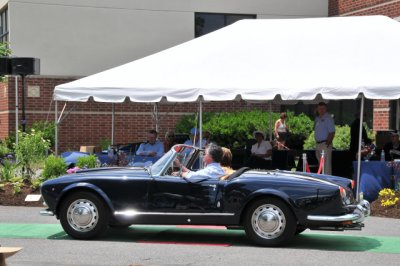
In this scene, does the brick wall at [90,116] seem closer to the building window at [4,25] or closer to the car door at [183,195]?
the building window at [4,25]

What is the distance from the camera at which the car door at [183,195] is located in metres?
8.95

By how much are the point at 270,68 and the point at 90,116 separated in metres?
11.8

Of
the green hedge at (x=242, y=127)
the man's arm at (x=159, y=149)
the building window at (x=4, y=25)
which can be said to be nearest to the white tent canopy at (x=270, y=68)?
the man's arm at (x=159, y=149)

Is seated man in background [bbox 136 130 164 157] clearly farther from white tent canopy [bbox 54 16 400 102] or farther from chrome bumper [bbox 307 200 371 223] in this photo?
chrome bumper [bbox 307 200 371 223]

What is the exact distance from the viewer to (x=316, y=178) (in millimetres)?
9070

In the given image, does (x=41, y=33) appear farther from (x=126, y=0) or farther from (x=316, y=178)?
(x=316, y=178)

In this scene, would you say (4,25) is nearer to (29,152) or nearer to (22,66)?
(22,66)

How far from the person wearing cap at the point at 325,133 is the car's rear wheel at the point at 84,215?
22.3 ft

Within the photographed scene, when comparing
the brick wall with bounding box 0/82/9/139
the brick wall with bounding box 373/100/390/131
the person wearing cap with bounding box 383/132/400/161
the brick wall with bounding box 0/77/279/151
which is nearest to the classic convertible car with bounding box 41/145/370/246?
the person wearing cap with bounding box 383/132/400/161

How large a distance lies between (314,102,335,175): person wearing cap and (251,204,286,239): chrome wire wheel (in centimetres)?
619

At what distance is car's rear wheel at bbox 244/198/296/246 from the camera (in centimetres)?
869

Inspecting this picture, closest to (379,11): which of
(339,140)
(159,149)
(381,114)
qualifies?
(381,114)

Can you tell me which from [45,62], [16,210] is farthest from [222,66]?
[45,62]

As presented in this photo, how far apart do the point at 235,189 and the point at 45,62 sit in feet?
53.0
